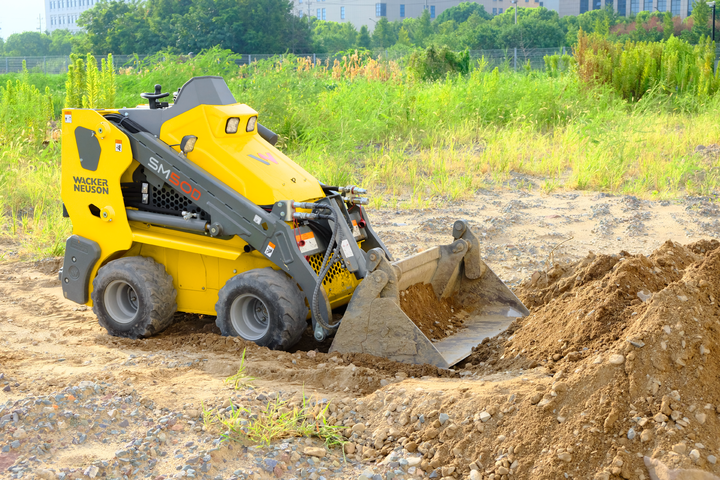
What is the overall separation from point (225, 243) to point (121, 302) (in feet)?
2.80

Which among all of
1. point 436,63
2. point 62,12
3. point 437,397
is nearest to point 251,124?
point 437,397

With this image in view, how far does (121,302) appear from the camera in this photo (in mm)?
4488

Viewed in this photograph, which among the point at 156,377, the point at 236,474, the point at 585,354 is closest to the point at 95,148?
the point at 156,377

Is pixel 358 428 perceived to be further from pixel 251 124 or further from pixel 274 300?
pixel 251 124

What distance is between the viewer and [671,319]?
3.05 metres

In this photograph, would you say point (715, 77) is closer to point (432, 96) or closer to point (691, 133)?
point (691, 133)

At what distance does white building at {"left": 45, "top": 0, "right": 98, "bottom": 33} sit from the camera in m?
107

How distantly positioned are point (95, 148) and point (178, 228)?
73 centimetres

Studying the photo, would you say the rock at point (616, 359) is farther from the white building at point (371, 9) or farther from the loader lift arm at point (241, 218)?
the white building at point (371, 9)

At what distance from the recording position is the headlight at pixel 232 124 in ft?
14.1

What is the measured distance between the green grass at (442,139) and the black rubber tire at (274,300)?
3.20 m

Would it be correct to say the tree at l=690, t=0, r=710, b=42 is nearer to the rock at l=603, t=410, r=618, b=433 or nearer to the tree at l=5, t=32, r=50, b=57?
the rock at l=603, t=410, r=618, b=433

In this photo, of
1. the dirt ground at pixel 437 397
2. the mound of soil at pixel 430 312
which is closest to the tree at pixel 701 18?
the mound of soil at pixel 430 312

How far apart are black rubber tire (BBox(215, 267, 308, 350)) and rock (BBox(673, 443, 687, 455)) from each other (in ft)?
6.80
